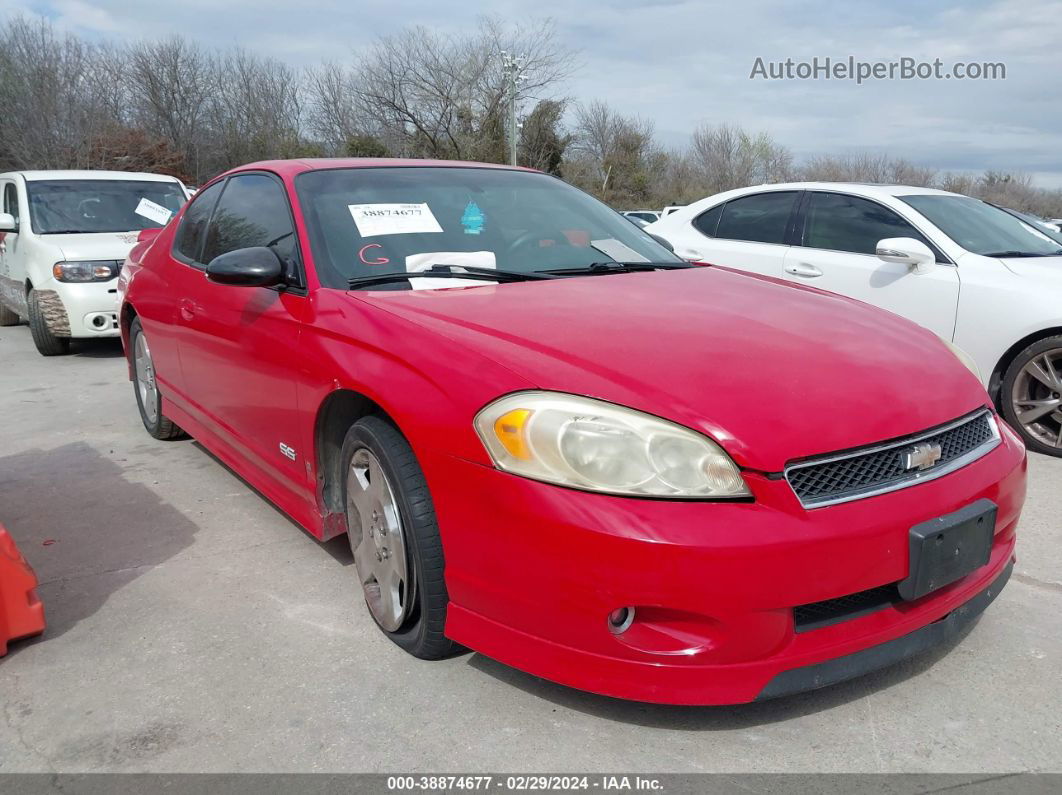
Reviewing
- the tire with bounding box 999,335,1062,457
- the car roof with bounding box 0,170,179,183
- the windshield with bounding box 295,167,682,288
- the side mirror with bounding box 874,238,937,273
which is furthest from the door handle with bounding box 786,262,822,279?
the car roof with bounding box 0,170,179,183

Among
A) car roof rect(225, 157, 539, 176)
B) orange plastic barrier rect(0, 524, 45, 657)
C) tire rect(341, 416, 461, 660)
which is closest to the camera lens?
tire rect(341, 416, 461, 660)

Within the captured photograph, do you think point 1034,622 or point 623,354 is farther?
point 1034,622

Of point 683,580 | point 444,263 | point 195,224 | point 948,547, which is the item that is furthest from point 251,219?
point 948,547

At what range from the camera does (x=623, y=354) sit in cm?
224

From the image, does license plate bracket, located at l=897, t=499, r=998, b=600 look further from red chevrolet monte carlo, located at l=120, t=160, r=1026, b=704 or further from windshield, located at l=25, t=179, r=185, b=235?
windshield, located at l=25, t=179, r=185, b=235

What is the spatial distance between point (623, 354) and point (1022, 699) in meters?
1.41

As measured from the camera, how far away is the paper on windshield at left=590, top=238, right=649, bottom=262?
3.42 meters

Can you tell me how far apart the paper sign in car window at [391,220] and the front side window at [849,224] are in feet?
10.6

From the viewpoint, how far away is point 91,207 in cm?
813

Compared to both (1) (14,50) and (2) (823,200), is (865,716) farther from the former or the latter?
(1) (14,50)

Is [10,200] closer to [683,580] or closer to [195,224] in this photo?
[195,224]

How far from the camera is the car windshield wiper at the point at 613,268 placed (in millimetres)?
3164

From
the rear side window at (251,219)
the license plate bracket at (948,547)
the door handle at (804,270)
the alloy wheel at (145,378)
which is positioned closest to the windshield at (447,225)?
the rear side window at (251,219)
